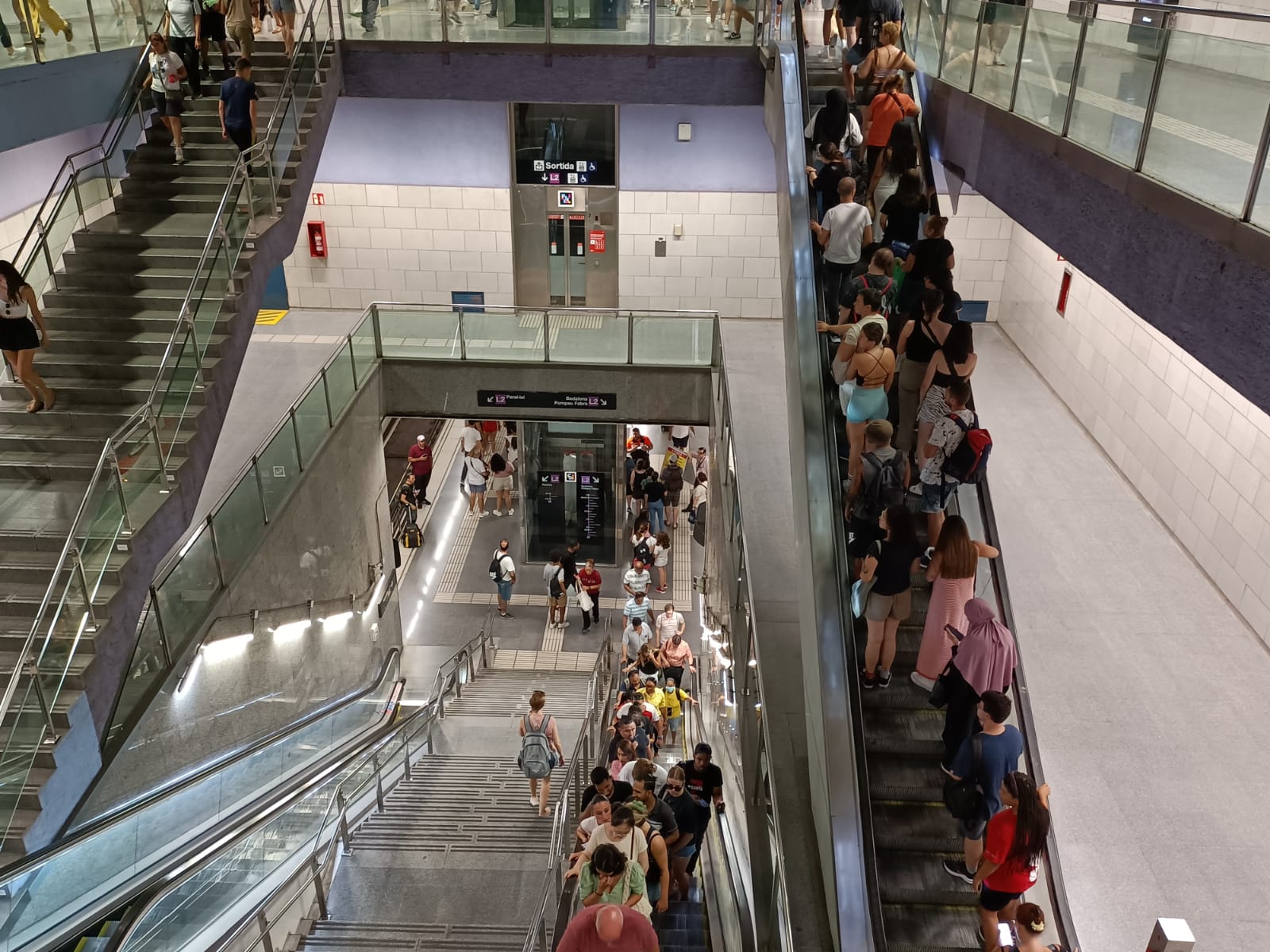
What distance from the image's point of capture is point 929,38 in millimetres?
9531

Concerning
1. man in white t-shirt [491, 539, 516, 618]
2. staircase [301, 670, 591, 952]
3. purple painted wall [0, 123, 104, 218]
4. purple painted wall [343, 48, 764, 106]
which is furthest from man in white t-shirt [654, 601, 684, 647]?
purple painted wall [0, 123, 104, 218]

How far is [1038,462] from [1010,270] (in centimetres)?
492

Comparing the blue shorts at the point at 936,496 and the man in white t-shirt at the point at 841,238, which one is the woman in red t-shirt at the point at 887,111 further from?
the blue shorts at the point at 936,496

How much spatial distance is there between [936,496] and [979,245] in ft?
35.4

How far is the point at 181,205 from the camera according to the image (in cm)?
967

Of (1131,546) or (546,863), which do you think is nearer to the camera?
(546,863)

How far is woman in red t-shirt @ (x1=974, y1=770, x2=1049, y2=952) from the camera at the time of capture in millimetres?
4047

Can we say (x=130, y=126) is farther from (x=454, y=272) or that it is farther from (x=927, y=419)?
(x=927, y=419)

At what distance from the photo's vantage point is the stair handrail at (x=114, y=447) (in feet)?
18.8

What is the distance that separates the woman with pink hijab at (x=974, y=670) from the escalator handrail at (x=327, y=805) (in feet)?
14.3

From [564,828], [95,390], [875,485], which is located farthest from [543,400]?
[875,485]

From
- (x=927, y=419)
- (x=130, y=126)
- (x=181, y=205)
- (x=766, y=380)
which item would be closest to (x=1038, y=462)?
(x=766, y=380)

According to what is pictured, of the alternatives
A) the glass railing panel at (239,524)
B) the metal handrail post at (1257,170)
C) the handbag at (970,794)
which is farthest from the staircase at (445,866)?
the metal handrail post at (1257,170)

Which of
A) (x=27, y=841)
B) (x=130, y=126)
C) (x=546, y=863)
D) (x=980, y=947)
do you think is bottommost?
(x=546, y=863)
